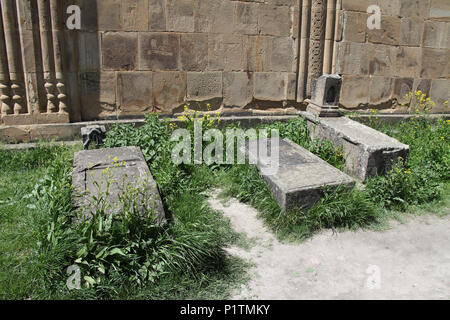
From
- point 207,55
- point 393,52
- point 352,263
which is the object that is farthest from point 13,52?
point 393,52

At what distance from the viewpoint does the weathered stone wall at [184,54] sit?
228 inches

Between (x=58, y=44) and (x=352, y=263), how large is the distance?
4.95m

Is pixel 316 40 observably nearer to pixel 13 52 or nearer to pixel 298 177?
pixel 298 177

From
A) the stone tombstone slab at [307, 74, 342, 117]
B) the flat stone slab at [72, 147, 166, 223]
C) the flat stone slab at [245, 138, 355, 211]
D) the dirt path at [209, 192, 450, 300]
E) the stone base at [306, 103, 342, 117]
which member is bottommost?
the dirt path at [209, 192, 450, 300]

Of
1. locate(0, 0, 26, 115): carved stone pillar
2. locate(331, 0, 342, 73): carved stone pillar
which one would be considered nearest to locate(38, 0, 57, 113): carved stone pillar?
locate(0, 0, 26, 115): carved stone pillar

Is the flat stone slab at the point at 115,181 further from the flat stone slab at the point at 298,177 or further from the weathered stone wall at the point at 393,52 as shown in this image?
the weathered stone wall at the point at 393,52

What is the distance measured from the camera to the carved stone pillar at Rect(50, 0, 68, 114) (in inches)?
209

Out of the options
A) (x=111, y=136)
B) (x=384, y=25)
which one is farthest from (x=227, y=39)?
(x=384, y=25)

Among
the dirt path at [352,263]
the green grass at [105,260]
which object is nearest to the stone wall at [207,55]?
the green grass at [105,260]

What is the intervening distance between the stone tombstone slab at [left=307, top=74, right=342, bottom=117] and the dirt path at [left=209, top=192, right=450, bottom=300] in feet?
7.65

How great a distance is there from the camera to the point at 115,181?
10.9ft

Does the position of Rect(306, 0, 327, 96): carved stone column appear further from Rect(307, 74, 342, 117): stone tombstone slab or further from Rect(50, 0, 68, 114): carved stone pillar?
Rect(50, 0, 68, 114): carved stone pillar

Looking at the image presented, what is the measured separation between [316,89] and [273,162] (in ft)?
7.18
